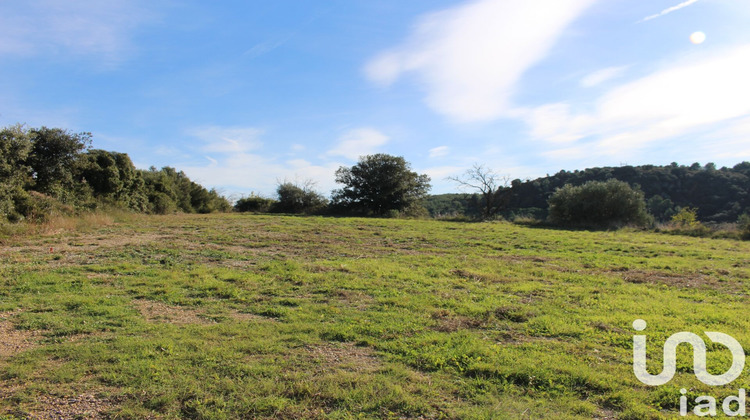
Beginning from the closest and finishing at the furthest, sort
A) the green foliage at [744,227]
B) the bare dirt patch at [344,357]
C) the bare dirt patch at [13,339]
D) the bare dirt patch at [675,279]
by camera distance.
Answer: the bare dirt patch at [344,357] → the bare dirt patch at [13,339] → the bare dirt patch at [675,279] → the green foliage at [744,227]

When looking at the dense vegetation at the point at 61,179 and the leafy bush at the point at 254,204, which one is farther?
the leafy bush at the point at 254,204

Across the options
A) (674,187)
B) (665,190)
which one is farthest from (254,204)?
(674,187)

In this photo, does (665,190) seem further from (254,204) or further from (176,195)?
(176,195)

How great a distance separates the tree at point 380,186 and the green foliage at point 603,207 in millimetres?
11800

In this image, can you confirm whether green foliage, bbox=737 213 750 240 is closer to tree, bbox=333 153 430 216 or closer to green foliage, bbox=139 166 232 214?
tree, bbox=333 153 430 216

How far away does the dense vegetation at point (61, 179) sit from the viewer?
13.4 meters

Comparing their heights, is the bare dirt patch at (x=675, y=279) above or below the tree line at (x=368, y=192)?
below

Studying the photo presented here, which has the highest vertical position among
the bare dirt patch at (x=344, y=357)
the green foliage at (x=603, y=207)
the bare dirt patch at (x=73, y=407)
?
the green foliage at (x=603, y=207)

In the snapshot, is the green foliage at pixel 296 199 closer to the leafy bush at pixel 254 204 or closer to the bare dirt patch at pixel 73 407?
the leafy bush at pixel 254 204

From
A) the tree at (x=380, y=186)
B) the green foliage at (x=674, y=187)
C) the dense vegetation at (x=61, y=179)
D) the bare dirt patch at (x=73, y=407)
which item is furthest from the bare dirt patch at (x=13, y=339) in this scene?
the green foliage at (x=674, y=187)

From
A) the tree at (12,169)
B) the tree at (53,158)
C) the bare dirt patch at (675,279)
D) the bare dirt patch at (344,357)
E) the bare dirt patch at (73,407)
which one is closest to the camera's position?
the bare dirt patch at (73,407)

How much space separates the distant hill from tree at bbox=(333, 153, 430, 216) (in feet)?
12.4

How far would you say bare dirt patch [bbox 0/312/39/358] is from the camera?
Result: 416 centimetres

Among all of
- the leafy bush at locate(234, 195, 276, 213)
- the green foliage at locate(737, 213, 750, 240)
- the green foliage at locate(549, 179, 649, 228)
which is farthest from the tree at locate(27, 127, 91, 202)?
the green foliage at locate(737, 213, 750, 240)
